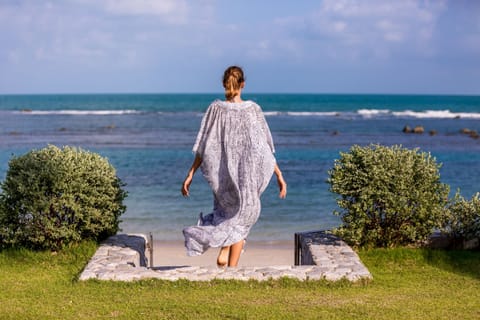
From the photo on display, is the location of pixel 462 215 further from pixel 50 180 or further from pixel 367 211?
pixel 50 180

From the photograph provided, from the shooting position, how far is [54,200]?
7.34 meters

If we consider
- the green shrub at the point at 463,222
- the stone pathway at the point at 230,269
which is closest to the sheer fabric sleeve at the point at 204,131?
the stone pathway at the point at 230,269

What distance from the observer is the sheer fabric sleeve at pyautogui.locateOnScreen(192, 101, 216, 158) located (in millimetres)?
6566

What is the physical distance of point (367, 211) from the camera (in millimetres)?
7551

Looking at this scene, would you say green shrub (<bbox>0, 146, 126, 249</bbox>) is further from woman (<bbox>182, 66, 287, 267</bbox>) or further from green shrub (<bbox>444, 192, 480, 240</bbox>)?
green shrub (<bbox>444, 192, 480, 240</bbox>)

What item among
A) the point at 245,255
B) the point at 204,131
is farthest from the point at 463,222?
the point at 204,131

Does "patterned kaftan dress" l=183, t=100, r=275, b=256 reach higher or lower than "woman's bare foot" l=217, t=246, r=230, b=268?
higher

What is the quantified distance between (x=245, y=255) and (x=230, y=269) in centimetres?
336

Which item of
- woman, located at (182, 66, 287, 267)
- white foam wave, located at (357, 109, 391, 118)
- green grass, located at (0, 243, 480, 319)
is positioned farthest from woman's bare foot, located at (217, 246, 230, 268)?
white foam wave, located at (357, 109, 391, 118)

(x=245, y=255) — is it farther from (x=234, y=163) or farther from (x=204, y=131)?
(x=204, y=131)

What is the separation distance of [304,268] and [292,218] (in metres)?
6.07

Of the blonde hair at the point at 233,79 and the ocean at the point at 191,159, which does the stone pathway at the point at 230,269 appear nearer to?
the blonde hair at the point at 233,79

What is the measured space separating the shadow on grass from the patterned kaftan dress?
2172 mm

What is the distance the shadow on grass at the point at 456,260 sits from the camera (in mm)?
7031
